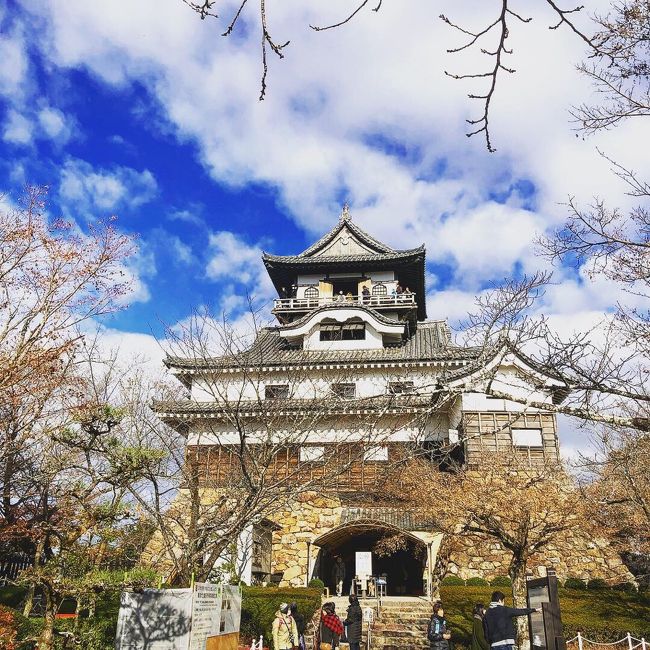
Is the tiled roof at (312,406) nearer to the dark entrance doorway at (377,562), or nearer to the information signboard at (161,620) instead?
the information signboard at (161,620)

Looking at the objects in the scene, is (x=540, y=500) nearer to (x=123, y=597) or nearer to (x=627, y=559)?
(x=627, y=559)

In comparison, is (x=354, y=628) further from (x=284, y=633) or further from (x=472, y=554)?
(x=472, y=554)

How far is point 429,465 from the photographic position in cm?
1908

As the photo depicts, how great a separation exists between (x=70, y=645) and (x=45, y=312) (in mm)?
5897

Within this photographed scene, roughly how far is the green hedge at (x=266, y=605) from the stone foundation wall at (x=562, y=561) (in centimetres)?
527

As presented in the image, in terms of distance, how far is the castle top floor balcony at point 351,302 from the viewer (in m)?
27.3

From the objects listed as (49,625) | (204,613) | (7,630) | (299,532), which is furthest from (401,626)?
(49,625)

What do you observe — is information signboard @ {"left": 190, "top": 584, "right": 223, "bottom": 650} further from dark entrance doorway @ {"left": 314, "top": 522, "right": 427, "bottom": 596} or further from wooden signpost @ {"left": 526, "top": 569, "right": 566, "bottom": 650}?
dark entrance doorway @ {"left": 314, "top": 522, "right": 427, "bottom": 596}

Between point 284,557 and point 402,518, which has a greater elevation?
point 402,518

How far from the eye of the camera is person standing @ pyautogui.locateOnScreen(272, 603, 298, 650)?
10742mm

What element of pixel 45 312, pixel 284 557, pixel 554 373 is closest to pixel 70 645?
pixel 45 312

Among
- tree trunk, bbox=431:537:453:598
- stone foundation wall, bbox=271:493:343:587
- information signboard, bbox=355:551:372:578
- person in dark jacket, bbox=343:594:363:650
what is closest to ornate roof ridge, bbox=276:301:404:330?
stone foundation wall, bbox=271:493:343:587

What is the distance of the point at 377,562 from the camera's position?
22.3 m

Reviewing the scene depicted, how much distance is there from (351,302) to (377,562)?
439 inches
